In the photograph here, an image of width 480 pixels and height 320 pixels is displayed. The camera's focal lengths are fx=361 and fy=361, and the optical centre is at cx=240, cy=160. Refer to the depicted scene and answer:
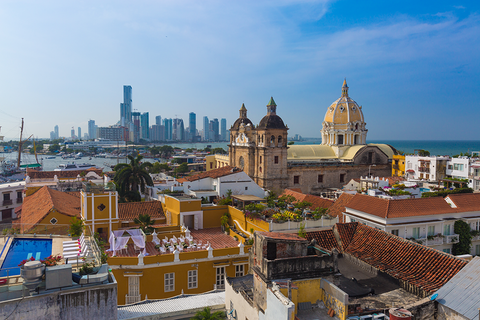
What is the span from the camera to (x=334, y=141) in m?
55.8

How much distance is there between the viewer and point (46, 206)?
22750 mm

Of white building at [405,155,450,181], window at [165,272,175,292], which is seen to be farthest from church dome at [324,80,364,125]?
window at [165,272,175,292]

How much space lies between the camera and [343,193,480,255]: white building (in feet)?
59.7

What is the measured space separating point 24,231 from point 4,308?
6.81 m

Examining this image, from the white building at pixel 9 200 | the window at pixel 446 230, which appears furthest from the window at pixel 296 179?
the white building at pixel 9 200

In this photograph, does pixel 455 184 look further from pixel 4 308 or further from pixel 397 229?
pixel 4 308

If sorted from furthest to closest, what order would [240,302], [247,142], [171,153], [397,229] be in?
[171,153]
[247,142]
[397,229]
[240,302]

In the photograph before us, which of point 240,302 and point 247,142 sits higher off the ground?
point 247,142

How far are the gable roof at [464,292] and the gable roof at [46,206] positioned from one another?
1912 cm

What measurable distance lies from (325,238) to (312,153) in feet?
125

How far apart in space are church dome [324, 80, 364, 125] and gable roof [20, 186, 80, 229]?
133 feet

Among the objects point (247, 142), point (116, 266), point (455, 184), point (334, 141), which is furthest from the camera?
point (334, 141)

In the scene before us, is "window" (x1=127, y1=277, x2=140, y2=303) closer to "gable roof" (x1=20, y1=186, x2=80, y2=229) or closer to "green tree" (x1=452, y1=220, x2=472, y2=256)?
"gable roof" (x1=20, y1=186, x2=80, y2=229)

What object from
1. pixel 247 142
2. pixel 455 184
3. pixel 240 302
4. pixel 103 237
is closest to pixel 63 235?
pixel 103 237
